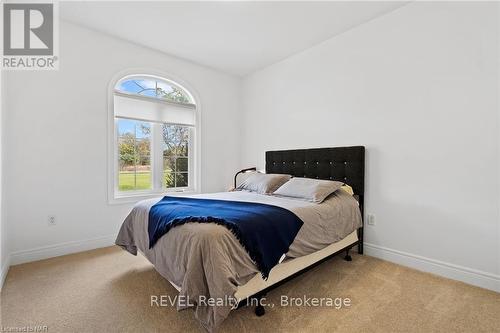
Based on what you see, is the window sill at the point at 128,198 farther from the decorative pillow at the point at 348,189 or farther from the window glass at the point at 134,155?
the decorative pillow at the point at 348,189

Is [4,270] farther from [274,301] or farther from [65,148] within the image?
[274,301]

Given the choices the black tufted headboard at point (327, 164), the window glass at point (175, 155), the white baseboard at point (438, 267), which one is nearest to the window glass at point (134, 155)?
the window glass at point (175, 155)

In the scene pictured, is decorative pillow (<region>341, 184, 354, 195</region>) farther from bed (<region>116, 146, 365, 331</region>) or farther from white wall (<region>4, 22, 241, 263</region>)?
white wall (<region>4, 22, 241, 263</region>)

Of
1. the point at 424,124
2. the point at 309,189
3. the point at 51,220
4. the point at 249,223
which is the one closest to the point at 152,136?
the point at 51,220

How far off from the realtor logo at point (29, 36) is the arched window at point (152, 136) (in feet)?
2.39

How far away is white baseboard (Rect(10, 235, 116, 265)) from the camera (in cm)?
244

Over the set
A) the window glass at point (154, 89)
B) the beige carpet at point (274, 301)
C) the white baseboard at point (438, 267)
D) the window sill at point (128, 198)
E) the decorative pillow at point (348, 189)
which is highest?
the window glass at point (154, 89)

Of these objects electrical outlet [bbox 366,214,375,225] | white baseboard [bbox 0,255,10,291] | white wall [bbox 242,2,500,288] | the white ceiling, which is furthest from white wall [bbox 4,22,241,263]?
electrical outlet [bbox 366,214,375,225]

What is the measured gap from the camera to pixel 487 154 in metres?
1.97

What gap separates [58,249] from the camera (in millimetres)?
2648

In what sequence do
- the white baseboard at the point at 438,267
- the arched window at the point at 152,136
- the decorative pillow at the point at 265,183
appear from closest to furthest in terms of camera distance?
the white baseboard at the point at 438,267 < the decorative pillow at the point at 265,183 < the arched window at the point at 152,136

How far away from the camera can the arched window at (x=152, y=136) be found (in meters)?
3.20

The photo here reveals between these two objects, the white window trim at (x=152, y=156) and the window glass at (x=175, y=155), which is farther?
the window glass at (x=175, y=155)

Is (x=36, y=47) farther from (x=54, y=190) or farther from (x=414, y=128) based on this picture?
(x=414, y=128)
